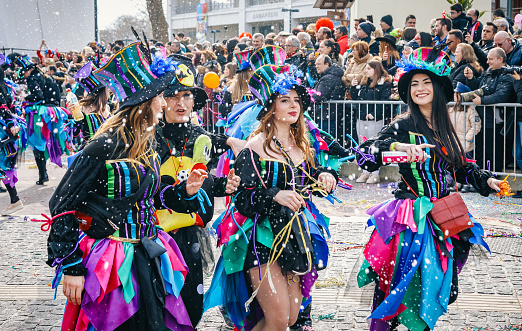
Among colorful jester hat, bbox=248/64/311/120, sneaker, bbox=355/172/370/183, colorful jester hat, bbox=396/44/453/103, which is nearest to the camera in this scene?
colorful jester hat, bbox=248/64/311/120

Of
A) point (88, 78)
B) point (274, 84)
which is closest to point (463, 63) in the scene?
point (88, 78)

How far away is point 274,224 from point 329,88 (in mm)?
6789

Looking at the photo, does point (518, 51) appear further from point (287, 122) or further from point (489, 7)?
point (489, 7)

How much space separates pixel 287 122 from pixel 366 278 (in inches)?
49.9

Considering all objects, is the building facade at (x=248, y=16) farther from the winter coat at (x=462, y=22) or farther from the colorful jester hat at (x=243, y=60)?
the colorful jester hat at (x=243, y=60)

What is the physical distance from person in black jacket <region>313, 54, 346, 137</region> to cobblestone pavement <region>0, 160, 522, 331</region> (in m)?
2.79

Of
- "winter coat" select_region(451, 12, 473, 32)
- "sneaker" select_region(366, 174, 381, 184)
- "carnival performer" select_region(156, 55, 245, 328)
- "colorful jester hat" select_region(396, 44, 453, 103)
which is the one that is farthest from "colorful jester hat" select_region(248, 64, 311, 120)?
"winter coat" select_region(451, 12, 473, 32)

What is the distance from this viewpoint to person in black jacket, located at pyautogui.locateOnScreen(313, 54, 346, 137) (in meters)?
10.1

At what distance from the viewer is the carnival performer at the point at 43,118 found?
415 inches

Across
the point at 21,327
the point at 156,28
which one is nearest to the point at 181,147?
the point at 21,327

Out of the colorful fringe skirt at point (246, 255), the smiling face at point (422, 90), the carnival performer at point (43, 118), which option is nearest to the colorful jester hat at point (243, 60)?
the smiling face at point (422, 90)

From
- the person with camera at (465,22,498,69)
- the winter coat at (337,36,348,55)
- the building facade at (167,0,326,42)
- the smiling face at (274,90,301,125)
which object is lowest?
the smiling face at (274,90,301,125)

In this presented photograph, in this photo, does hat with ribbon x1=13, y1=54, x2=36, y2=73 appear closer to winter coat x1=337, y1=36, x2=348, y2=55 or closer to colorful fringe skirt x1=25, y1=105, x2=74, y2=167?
colorful fringe skirt x1=25, y1=105, x2=74, y2=167

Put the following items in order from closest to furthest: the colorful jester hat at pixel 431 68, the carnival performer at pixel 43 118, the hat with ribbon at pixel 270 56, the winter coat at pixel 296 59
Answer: the colorful jester hat at pixel 431 68 < the hat with ribbon at pixel 270 56 < the winter coat at pixel 296 59 < the carnival performer at pixel 43 118
